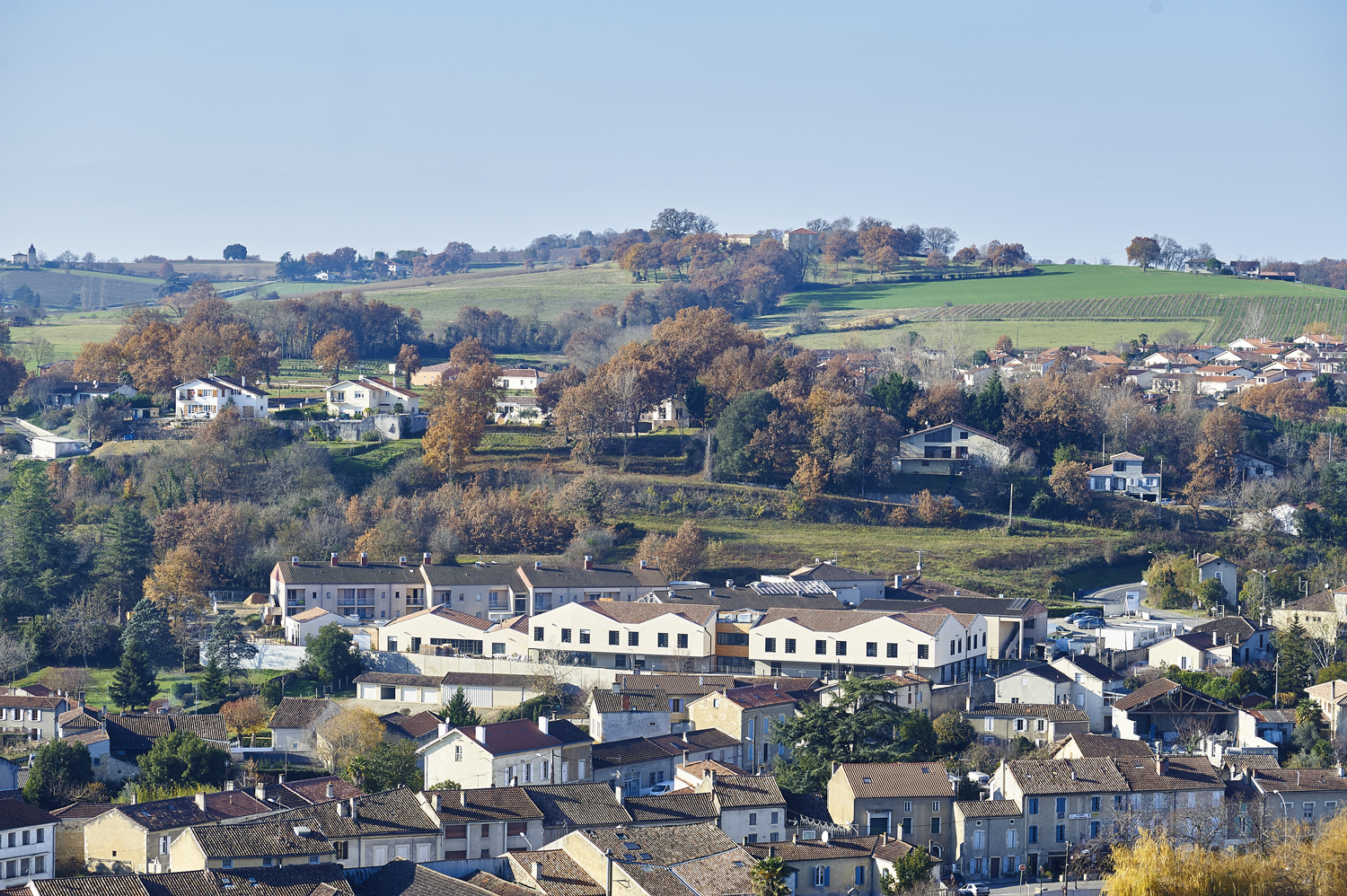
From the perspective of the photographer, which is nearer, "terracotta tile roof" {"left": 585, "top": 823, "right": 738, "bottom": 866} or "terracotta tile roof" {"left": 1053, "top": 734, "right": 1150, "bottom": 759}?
"terracotta tile roof" {"left": 585, "top": 823, "right": 738, "bottom": 866}

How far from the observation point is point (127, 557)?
54969mm

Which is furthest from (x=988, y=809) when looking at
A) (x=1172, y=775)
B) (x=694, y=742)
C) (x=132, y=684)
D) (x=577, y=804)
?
(x=132, y=684)

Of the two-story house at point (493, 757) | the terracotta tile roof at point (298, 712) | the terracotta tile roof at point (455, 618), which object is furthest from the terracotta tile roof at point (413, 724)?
the terracotta tile roof at point (455, 618)

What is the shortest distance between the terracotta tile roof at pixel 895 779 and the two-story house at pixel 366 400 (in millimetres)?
37971

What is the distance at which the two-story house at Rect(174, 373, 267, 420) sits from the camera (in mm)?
68562

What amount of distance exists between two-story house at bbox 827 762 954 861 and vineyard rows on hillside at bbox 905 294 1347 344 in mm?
72060

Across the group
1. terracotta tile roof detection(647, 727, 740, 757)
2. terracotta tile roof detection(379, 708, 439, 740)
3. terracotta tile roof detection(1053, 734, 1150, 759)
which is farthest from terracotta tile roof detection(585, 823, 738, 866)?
terracotta tile roof detection(379, 708, 439, 740)

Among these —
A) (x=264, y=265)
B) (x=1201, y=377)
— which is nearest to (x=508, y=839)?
(x=1201, y=377)

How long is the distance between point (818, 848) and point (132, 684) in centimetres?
2097

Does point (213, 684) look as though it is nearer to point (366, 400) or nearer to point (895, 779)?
point (895, 779)

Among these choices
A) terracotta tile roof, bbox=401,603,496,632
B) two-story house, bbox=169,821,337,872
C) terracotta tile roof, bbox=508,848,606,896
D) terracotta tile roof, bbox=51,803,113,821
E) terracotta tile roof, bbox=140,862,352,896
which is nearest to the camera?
terracotta tile roof, bbox=140,862,352,896

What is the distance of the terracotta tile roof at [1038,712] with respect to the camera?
41.6 m

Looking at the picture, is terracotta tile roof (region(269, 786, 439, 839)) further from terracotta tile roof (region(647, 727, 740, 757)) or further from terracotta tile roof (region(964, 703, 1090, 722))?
terracotta tile roof (region(964, 703, 1090, 722))

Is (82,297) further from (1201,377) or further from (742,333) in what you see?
(1201,377)
